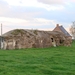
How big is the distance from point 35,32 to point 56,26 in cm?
2941

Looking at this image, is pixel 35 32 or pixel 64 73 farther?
pixel 35 32

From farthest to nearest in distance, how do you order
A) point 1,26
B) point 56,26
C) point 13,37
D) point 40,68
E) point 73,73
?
point 56,26 < point 1,26 < point 13,37 < point 40,68 < point 73,73

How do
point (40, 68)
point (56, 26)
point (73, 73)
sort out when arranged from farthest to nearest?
point (56, 26)
point (40, 68)
point (73, 73)

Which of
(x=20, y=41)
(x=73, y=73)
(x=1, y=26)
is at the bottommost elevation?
(x=73, y=73)

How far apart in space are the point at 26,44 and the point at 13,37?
2.79 meters

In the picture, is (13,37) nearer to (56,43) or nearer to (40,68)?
(56,43)

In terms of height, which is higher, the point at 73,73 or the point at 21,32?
the point at 21,32

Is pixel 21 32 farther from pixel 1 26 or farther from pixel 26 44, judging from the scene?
pixel 1 26

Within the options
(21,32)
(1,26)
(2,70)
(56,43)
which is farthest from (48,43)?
(2,70)

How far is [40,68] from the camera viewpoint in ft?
48.5

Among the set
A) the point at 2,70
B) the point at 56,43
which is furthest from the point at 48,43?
the point at 2,70

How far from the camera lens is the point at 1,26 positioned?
220ft

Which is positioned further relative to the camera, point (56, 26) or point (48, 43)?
point (56, 26)

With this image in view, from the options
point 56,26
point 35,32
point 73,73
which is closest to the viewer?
point 73,73
